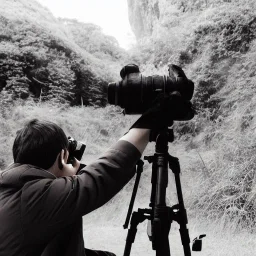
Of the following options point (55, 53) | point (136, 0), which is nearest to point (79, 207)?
point (55, 53)

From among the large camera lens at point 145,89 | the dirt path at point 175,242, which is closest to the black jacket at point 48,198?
the large camera lens at point 145,89

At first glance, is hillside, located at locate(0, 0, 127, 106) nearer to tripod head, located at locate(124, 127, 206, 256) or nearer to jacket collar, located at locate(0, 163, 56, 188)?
tripod head, located at locate(124, 127, 206, 256)

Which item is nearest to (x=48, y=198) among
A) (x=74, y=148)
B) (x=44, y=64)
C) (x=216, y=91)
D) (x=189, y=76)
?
(x=74, y=148)

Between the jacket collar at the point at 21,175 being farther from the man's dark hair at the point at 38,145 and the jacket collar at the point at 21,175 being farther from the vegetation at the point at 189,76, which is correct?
the vegetation at the point at 189,76

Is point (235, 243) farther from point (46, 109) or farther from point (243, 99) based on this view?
point (46, 109)

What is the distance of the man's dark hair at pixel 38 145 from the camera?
839 millimetres

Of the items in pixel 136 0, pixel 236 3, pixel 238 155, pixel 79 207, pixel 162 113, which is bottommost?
pixel 238 155

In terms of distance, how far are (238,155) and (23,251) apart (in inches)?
118

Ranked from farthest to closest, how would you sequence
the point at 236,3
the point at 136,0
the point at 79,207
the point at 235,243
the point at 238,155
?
the point at 136,0
the point at 236,3
the point at 238,155
the point at 235,243
the point at 79,207

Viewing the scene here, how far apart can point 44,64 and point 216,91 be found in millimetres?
3628

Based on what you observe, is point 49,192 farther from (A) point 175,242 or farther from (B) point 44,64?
(B) point 44,64

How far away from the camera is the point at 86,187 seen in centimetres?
74

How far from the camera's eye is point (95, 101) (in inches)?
252

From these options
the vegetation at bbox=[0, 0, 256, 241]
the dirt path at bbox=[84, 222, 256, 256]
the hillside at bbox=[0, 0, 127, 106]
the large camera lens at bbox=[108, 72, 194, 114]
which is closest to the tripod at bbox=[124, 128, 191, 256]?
the large camera lens at bbox=[108, 72, 194, 114]
